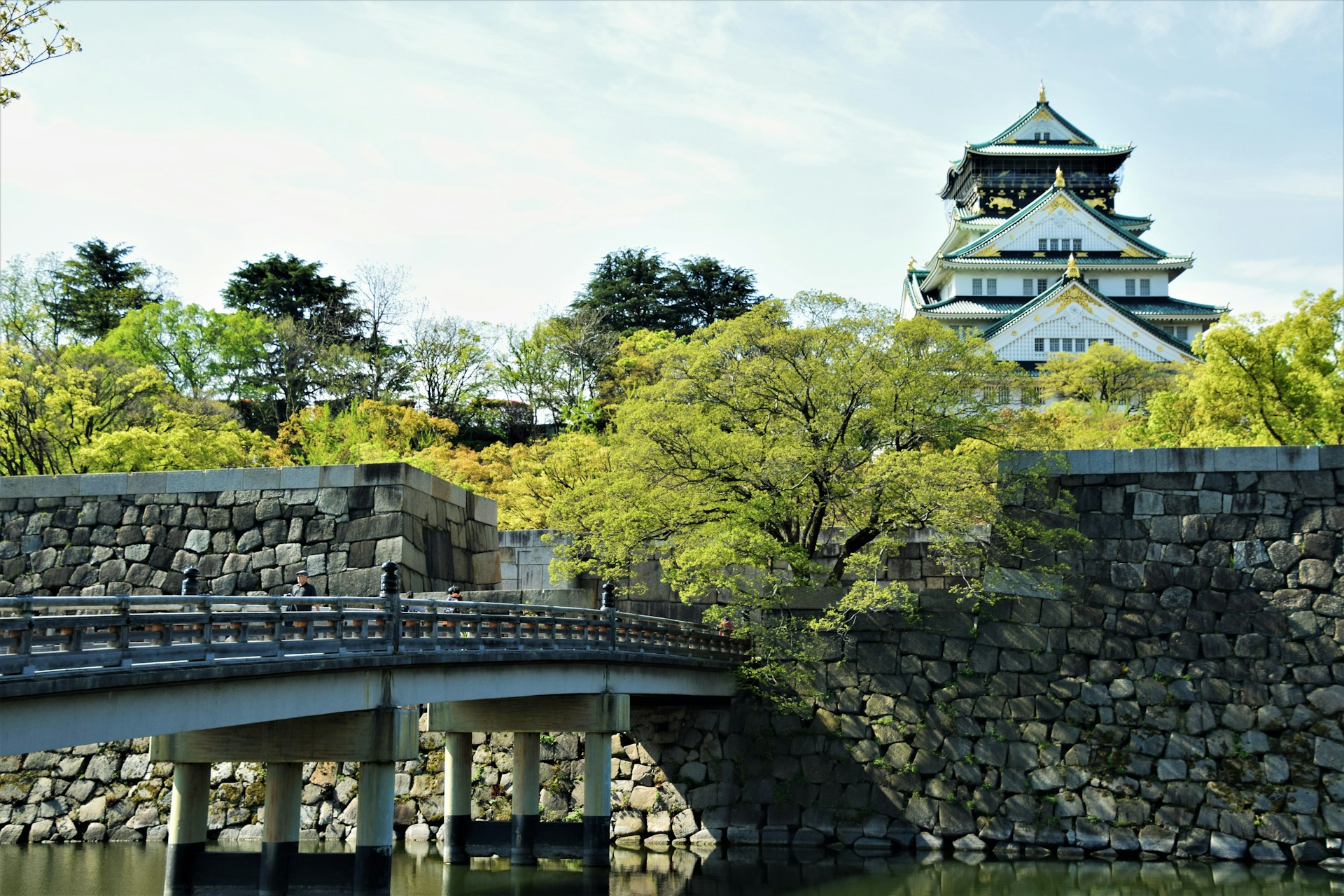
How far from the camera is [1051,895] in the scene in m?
18.5

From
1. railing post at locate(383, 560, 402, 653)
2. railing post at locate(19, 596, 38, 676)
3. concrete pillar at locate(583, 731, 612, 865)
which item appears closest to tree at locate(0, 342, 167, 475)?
concrete pillar at locate(583, 731, 612, 865)

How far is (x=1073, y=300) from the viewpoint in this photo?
5412 centimetres

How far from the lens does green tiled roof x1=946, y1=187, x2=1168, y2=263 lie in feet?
195

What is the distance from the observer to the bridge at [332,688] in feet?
34.5

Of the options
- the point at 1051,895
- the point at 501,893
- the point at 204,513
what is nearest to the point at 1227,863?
the point at 1051,895

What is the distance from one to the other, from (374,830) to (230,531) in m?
10.2

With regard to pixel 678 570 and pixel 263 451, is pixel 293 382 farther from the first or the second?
pixel 678 570

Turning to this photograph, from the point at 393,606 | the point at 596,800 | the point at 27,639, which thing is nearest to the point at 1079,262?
the point at 596,800

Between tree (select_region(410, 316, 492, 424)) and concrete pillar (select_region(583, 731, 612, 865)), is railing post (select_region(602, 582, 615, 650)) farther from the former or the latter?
tree (select_region(410, 316, 492, 424))

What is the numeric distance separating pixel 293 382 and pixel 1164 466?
1177 inches

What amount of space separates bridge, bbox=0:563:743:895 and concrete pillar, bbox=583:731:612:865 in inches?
1.1

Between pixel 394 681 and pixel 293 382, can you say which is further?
pixel 293 382

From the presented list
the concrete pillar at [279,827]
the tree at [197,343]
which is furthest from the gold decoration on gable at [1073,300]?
the concrete pillar at [279,827]

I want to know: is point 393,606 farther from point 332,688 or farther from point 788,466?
point 788,466
